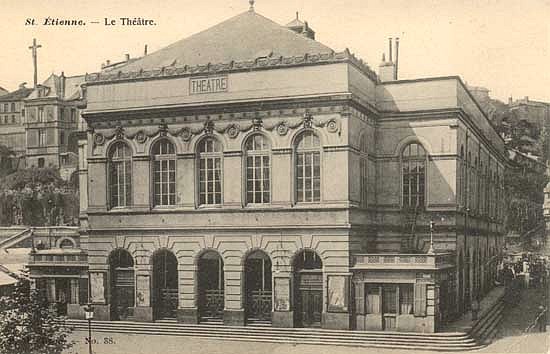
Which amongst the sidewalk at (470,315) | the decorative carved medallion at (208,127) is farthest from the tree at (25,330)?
the sidewalk at (470,315)

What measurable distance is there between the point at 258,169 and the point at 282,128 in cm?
204

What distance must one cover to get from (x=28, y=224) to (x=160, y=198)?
26.7 meters

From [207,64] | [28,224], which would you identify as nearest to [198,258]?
[207,64]

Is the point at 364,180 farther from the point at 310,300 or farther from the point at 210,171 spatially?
the point at 210,171

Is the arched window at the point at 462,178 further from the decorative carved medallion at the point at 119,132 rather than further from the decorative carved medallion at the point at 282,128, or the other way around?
the decorative carved medallion at the point at 119,132

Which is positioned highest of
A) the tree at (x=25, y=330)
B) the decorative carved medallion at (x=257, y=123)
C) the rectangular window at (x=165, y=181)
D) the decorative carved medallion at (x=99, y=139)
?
the decorative carved medallion at (x=257, y=123)

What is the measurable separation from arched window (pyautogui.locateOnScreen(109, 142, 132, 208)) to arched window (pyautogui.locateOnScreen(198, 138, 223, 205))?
3442mm

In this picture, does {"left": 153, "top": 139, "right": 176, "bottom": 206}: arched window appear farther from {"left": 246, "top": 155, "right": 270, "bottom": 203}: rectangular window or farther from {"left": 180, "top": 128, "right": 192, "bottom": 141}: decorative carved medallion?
{"left": 246, "top": 155, "right": 270, "bottom": 203}: rectangular window

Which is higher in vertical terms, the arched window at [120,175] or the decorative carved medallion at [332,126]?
the decorative carved medallion at [332,126]

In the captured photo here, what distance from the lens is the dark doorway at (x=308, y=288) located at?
97.0 ft

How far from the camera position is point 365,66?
32.0 m

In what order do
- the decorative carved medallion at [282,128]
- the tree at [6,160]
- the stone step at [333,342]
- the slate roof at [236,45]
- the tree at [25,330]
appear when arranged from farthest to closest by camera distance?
the tree at [6,160] → the slate roof at [236,45] → the decorative carved medallion at [282,128] → the stone step at [333,342] → the tree at [25,330]

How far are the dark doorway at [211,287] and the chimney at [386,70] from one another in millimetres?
14132

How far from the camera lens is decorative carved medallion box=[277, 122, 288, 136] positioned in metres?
30.0
